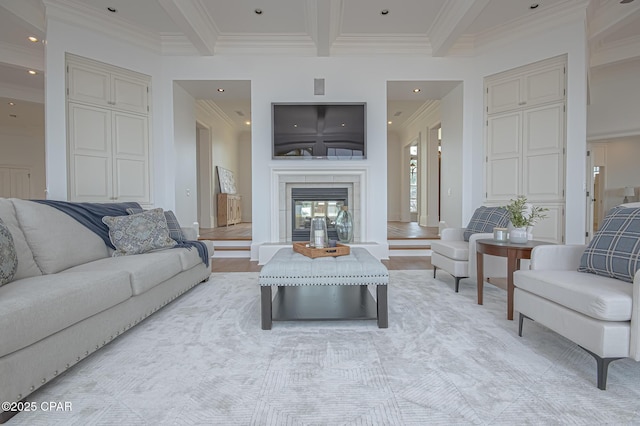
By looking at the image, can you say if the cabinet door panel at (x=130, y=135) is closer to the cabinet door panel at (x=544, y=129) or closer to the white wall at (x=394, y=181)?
the cabinet door panel at (x=544, y=129)

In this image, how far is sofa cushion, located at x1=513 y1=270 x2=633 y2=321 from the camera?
4.53ft

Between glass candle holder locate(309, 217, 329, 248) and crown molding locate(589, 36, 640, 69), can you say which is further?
crown molding locate(589, 36, 640, 69)

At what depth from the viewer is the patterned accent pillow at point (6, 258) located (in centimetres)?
158

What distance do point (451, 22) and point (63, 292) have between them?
4.81 metres

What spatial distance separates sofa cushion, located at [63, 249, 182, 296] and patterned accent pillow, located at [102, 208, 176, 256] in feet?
0.47

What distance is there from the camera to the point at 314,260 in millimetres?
2307

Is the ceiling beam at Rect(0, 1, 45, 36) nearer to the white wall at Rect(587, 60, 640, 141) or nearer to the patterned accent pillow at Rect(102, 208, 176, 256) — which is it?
the patterned accent pillow at Rect(102, 208, 176, 256)

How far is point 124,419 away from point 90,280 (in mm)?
847

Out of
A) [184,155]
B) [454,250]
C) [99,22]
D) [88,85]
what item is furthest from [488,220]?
[99,22]

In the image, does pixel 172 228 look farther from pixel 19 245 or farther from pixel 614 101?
pixel 614 101

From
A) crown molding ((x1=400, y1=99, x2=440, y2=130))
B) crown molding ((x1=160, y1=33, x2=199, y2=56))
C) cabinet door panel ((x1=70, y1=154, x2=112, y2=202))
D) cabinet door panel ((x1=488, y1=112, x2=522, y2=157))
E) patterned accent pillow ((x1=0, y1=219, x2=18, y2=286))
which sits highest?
crown molding ((x1=160, y1=33, x2=199, y2=56))

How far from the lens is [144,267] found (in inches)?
85.4

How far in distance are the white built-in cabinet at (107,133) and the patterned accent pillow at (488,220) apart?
4511 millimetres

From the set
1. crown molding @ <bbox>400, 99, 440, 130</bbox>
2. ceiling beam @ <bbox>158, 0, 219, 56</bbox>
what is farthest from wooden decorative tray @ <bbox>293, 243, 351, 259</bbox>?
crown molding @ <bbox>400, 99, 440, 130</bbox>
